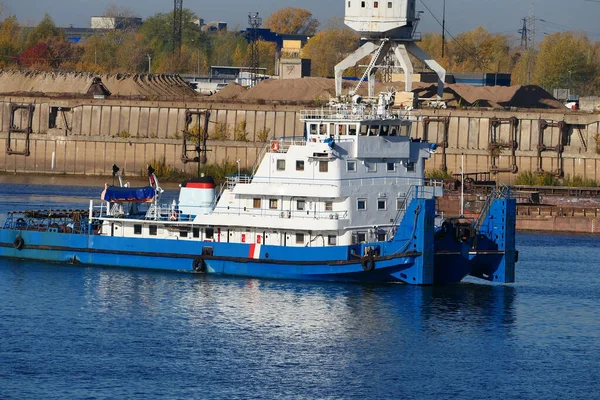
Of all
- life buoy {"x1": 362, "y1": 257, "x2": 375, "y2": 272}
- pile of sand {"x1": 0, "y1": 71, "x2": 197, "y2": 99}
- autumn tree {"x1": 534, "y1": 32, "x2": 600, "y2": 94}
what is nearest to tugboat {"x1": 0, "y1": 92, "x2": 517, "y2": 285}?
life buoy {"x1": 362, "y1": 257, "x2": 375, "y2": 272}

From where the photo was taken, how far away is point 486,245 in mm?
48062

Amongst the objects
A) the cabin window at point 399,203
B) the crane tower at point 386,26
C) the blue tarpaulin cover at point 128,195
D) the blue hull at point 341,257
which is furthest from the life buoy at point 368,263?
the crane tower at point 386,26

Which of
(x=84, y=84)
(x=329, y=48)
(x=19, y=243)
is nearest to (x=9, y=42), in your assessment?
(x=329, y=48)

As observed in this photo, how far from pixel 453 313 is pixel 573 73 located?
11539cm

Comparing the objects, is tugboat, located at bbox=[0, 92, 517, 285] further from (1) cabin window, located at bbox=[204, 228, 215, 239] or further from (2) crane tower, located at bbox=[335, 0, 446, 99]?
(2) crane tower, located at bbox=[335, 0, 446, 99]

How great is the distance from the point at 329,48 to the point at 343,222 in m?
143

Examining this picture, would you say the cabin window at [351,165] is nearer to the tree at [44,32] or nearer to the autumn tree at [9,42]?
the autumn tree at [9,42]

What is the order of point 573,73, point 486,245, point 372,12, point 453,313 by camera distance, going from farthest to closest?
point 573,73
point 372,12
point 486,245
point 453,313

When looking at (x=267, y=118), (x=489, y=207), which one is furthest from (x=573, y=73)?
(x=489, y=207)

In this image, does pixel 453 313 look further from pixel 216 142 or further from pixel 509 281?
pixel 216 142

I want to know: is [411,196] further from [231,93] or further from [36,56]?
[36,56]

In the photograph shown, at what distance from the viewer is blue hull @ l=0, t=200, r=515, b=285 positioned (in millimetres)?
45850

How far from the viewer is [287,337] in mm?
39562

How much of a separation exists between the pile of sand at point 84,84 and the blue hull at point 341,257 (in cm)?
6556
